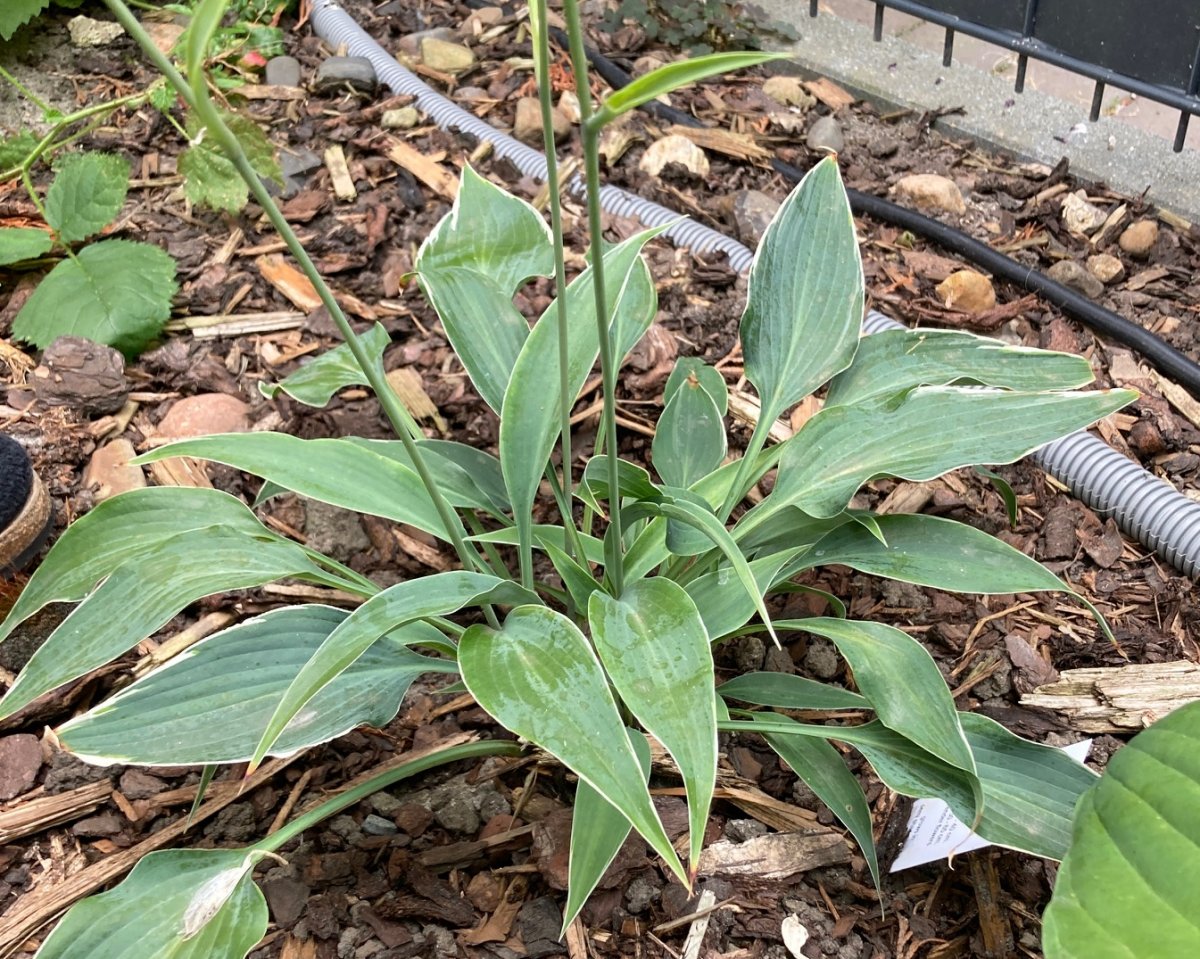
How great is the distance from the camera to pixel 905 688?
1.03m

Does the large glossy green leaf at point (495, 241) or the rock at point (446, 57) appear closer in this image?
the large glossy green leaf at point (495, 241)

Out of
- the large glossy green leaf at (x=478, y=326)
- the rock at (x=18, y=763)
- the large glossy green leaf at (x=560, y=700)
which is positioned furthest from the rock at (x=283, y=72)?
the large glossy green leaf at (x=560, y=700)

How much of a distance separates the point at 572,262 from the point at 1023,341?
874mm

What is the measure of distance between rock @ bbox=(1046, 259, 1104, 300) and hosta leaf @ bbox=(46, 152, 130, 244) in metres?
1.83

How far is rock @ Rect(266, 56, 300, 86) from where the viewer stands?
2.37m

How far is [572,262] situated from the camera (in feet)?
6.18

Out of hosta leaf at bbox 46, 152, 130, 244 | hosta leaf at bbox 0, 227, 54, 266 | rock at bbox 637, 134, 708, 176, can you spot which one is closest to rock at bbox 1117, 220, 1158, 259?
rock at bbox 637, 134, 708, 176

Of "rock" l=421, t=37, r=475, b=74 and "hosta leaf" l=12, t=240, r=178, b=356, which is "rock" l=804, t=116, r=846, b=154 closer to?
"rock" l=421, t=37, r=475, b=74

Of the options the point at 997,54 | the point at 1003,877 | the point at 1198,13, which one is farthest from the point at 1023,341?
the point at 997,54

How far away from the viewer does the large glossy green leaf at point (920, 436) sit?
1094 millimetres

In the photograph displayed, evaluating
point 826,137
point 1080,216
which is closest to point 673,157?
point 826,137

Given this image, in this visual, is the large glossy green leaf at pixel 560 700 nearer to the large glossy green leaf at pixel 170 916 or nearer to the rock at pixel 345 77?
the large glossy green leaf at pixel 170 916

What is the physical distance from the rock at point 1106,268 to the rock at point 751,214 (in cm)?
65

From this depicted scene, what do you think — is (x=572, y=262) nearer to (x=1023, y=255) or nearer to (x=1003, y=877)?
(x=1023, y=255)
